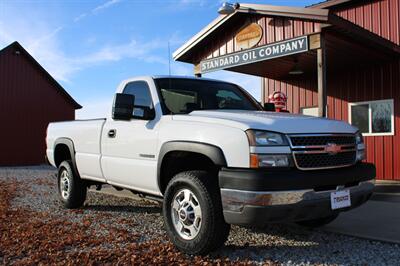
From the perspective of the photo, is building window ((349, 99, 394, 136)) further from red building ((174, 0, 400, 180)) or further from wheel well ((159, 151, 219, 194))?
wheel well ((159, 151, 219, 194))

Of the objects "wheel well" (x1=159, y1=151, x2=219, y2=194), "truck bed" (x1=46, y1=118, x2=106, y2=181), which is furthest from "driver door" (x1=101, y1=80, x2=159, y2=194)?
"truck bed" (x1=46, y1=118, x2=106, y2=181)

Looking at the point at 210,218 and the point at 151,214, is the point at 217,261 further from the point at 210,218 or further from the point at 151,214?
the point at 151,214

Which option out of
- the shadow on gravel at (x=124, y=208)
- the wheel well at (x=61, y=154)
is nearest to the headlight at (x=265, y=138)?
the shadow on gravel at (x=124, y=208)

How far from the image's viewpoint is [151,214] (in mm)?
7305

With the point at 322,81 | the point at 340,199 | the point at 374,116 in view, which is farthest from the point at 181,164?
the point at 374,116

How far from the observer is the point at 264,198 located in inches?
162

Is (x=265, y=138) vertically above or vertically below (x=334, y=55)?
below

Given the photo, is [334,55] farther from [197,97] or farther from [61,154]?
[61,154]

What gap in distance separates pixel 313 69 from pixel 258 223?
29.4 ft

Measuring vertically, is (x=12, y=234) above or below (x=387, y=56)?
below

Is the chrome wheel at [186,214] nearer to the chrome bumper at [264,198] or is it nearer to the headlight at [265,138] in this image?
the chrome bumper at [264,198]

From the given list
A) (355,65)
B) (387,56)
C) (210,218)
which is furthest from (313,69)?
(210,218)

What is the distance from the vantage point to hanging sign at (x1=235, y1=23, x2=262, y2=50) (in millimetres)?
11016

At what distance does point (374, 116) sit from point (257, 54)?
12.4ft
